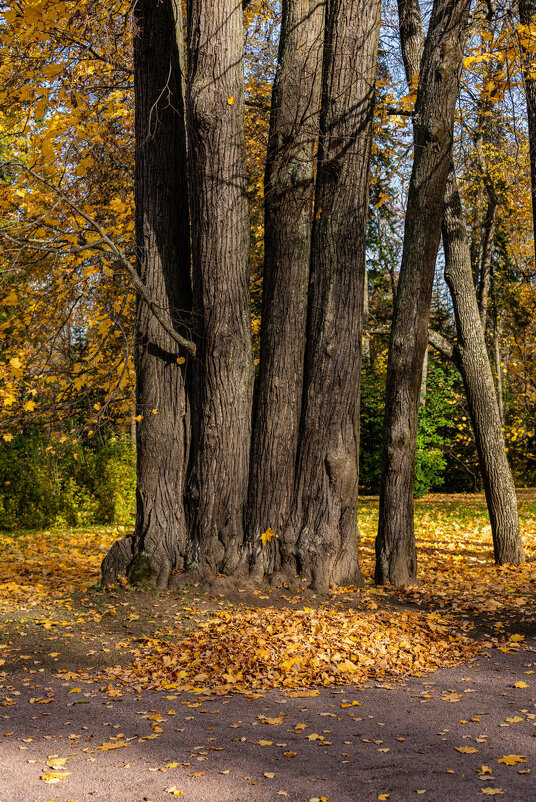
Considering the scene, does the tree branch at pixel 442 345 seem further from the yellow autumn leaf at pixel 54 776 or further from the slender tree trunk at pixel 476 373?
the yellow autumn leaf at pixel 54 776

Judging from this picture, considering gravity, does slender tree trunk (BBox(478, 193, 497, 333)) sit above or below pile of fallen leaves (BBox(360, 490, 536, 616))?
above

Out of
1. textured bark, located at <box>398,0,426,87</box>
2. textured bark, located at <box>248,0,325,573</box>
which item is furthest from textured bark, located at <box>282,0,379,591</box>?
textured bark, located at <box>398,0,426,87</box>

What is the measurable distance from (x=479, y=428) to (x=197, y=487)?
3.92m

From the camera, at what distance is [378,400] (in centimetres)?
1930

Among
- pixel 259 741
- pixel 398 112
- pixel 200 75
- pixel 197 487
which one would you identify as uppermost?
pixel 398 112

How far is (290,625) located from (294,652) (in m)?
0.38

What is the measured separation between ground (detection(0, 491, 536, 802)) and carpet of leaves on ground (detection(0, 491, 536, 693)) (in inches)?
0.7

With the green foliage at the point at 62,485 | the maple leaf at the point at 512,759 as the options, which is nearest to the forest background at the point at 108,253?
the green foliage at the point at 62,485

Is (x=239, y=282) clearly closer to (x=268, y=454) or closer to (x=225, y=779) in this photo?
(x=268, y=454)

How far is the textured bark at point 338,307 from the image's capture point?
6.20 meters

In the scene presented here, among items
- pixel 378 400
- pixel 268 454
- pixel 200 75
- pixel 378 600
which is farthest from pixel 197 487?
pixel 378 400

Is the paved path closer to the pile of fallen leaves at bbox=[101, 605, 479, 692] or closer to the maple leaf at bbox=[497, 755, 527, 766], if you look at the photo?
the maple leaf at bbox=[497, 755, 527, 766]

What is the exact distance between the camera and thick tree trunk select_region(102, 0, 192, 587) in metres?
6.32

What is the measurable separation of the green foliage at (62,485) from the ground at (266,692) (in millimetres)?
5923
